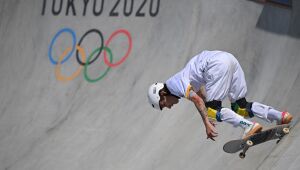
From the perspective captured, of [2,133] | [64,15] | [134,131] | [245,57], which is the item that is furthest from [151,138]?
[64,15]

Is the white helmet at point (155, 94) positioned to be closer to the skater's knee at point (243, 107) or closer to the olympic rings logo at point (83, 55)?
the skater's knee at point (243, 107)

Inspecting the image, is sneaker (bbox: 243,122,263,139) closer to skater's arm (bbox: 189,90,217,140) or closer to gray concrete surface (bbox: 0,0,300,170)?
skater's arm (bbox: 189,90,217,140)

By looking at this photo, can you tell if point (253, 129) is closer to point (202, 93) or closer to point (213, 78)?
point (213, 78)

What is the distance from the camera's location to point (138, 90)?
10.9 m

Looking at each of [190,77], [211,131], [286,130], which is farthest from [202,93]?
[286,130]

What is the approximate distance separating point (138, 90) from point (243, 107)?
12.0 feet

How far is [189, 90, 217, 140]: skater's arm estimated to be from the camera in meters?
7.05

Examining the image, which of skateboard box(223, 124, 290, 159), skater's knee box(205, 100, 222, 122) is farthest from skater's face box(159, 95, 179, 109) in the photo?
skateboard box(223, 124, 290, 159)

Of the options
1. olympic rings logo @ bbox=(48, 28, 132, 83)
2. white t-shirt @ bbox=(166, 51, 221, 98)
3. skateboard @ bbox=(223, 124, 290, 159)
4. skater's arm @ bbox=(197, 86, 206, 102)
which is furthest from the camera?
olympic rings logo @ bbox=(48, 28, 132, 83)

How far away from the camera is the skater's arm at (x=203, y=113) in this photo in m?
7.05

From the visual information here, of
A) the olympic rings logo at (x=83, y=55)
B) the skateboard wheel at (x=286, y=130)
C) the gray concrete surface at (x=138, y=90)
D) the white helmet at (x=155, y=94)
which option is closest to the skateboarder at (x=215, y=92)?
the white helmet at (x=155, y=94)

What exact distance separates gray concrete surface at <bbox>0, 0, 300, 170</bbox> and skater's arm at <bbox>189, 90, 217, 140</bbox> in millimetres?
1291

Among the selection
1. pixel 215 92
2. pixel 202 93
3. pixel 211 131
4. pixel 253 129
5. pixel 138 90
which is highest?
pixel 215 92

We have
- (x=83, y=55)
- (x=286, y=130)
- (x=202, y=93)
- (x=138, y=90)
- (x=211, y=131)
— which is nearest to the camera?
(x=286, y=130)
